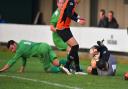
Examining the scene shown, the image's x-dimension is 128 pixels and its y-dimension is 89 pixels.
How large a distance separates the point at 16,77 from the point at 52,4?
18.3 metres

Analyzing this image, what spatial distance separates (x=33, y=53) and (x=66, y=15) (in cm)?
124

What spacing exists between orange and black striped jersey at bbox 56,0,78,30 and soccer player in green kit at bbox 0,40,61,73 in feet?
2.15

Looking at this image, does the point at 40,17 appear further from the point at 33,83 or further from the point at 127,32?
the point at 33,83

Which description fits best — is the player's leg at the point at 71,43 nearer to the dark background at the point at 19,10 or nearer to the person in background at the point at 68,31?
the person in background at the point at 68,31

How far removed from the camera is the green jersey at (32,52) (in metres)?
17.0

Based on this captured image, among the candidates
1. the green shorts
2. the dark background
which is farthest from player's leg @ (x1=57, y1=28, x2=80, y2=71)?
the dark background

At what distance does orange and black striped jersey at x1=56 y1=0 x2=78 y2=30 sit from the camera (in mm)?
17266

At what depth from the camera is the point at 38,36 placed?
93.9 feet

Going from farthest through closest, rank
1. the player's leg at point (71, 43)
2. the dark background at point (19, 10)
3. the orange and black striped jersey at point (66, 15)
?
the dark background at point (19, 10), the player's leg at point (71, 43), the orange and black striped jersey at point (66, 15)

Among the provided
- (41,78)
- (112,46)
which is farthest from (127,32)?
(41,78)

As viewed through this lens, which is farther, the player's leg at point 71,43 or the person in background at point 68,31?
the player's leg at point 71,43

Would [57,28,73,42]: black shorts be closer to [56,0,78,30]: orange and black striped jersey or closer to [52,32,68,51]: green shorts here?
[56,0,78,30]: orange and black striped jersey

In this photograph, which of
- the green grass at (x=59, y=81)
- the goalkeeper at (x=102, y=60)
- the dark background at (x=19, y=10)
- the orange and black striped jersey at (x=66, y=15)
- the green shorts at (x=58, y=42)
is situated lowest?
the green grass at (x=59, y=81)

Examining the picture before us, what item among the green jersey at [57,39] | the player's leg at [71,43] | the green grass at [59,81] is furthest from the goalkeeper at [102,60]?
the green jersey at [57,39]
